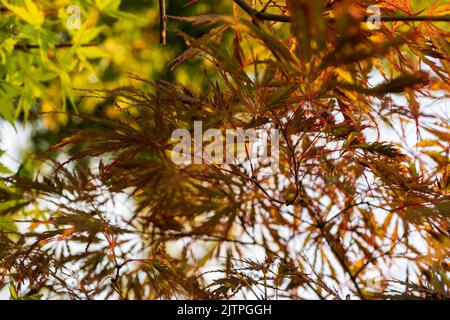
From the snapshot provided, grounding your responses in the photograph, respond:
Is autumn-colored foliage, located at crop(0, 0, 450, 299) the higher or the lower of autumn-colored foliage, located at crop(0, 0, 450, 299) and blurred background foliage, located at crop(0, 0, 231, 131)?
the lower

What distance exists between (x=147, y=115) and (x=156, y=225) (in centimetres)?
30

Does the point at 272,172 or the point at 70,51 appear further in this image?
the point at 70,51

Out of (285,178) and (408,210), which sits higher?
(285,178)

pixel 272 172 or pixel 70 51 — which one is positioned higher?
pixel 70 51

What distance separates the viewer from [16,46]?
136 cm

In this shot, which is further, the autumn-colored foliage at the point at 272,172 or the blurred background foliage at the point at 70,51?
the blurred background foliage at the point at 70,51

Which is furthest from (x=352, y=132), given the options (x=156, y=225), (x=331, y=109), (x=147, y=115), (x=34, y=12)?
(x=34, y=12)

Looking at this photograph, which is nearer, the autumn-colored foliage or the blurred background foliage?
the autumn-colored foliage

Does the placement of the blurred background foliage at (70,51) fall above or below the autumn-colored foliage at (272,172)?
above

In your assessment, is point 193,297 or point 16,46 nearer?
point 193,297
